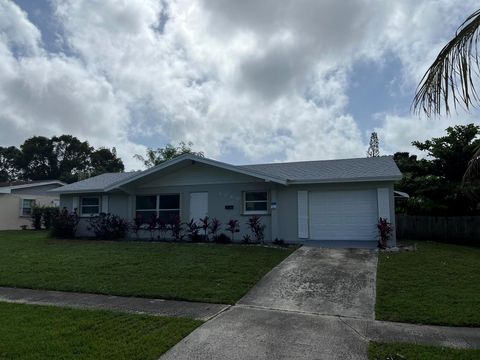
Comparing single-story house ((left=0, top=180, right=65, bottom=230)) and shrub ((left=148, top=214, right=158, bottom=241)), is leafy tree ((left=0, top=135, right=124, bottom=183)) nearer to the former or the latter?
single-story house ((left=0, top=180, right=65, bottom=230))

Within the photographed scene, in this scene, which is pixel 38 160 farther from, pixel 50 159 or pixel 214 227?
pixel 214 227

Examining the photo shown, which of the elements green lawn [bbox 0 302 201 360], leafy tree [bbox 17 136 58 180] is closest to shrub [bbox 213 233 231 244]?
green lawn [bbox 0 302 201 360]

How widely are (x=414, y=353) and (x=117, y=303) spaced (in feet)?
17.0

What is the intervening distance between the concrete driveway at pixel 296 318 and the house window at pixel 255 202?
4880 mm

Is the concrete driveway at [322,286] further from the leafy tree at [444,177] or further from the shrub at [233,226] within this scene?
the leafy tree at [444,177]

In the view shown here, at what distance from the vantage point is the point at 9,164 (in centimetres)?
5491

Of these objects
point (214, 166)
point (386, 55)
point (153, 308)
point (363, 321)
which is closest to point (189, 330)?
point (153, 308)

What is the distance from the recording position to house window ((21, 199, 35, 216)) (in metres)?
27.3

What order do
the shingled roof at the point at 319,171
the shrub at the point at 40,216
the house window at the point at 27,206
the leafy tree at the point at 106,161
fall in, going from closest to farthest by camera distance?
the shingled roof at the point at 319,171
the shrub at the point at 40,216
the house window at the point at 27,206
the leafy tree at the point at 106,161

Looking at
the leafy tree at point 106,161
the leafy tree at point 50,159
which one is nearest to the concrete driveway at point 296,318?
the leafy tree at point 50,159

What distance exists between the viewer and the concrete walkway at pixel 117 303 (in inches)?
275

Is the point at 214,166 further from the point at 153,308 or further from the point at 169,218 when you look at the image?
the point at 153,308

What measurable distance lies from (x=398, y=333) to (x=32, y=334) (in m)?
5.34

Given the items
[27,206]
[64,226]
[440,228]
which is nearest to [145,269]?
[64,226]
